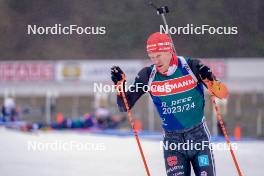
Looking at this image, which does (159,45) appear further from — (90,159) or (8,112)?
(8,112)

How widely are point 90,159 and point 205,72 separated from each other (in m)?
3.70

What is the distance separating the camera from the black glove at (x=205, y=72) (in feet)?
13.6

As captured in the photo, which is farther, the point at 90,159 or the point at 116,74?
the point at 90,159

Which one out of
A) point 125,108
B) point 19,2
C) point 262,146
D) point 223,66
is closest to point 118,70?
point 125,108

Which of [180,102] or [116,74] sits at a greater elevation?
[116,74]

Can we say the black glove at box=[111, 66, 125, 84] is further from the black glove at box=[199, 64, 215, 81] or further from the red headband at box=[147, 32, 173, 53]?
the black glove at box=[199, 64, 215, 81]

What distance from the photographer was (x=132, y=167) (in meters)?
6.95

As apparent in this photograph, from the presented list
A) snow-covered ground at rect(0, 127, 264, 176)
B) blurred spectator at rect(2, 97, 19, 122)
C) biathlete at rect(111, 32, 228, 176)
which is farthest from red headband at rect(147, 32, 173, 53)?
blurred spectator at rect(2, 97, 19, 122)

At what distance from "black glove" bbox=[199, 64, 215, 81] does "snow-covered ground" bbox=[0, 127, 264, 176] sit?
234 cm

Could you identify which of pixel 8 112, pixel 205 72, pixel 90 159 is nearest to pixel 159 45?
pixel 205 72

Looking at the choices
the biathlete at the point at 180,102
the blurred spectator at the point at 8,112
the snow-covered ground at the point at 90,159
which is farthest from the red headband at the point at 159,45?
the blurred spectator at the point at 8,112

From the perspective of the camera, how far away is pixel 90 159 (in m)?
7.65

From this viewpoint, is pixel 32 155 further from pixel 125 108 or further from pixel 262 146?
pixel 125 108

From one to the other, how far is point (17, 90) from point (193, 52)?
23.8 feet
